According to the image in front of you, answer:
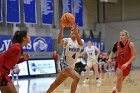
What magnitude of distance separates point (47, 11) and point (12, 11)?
11.2ft

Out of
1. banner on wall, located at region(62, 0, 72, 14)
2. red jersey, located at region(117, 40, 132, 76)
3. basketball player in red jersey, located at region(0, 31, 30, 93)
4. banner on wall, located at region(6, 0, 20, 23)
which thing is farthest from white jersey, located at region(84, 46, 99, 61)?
banner on wall, located at region(62, 0, 72, 14)

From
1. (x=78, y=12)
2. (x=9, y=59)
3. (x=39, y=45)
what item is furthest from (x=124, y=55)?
(x=78, y=12)

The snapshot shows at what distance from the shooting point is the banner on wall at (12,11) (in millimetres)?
23656

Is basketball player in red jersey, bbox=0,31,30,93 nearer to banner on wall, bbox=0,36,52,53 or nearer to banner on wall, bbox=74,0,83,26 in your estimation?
banner on wall, bbox=0,36,52,53

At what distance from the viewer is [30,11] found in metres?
25.0

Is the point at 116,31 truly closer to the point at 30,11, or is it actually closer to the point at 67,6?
the point at 67,6

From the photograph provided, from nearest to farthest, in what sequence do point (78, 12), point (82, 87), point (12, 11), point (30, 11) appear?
1. point (82, 87)
2. point (12, 11)
3. point (30, 11)
4. point (78, 12)

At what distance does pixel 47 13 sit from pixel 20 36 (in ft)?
66.3

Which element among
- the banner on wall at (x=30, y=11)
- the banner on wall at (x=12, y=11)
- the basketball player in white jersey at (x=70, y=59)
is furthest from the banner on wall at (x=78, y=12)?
the basketball player in white jersey at (x=70, y=59)

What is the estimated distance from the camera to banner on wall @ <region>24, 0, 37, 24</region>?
2474 cm

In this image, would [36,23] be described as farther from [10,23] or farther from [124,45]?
[124,45]

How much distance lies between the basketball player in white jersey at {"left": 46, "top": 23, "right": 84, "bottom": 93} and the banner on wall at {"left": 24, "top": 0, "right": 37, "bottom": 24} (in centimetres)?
1683

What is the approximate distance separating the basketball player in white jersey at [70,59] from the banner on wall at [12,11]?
1603 cm

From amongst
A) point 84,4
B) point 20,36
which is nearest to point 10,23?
point 84,4
